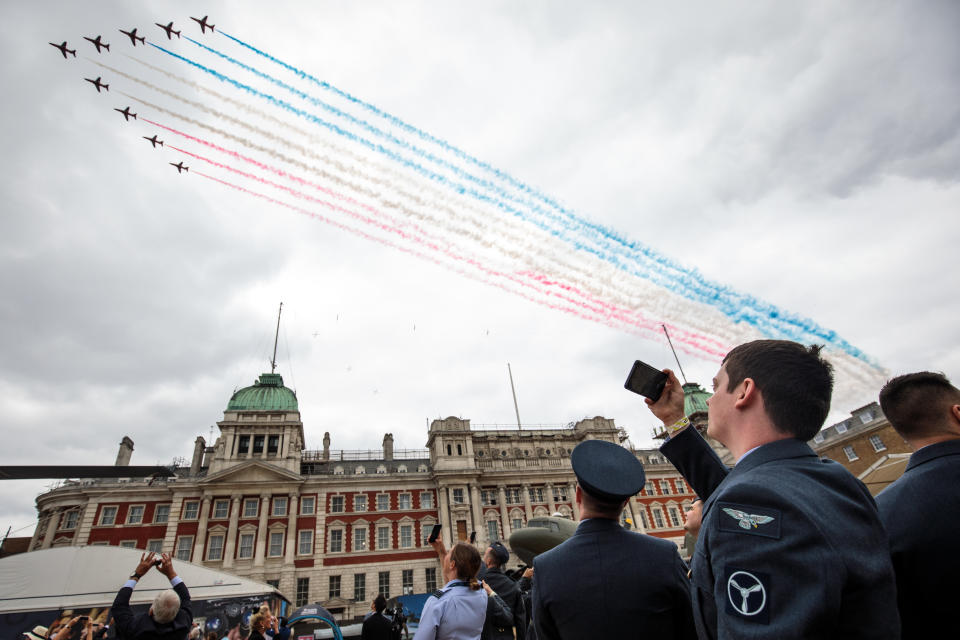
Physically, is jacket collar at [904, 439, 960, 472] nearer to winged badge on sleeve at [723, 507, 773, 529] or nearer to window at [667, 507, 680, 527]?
winged badge on sleeve at [723, 507, 773, 529]

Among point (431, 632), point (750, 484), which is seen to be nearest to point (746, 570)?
point (750, 484)

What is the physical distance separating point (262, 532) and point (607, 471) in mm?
40843

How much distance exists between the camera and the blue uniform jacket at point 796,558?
1306 millimetres

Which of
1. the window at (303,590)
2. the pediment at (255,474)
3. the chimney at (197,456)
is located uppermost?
the chimney at (197,456)

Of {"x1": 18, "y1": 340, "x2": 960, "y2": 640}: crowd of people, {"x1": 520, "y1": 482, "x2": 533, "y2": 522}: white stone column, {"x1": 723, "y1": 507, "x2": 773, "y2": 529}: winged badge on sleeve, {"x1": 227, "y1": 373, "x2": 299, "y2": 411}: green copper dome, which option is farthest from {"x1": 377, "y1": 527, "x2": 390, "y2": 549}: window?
{"x1": 723, "y1": 507, "x2": 773, "y2": 529}: winged badge on sleeve

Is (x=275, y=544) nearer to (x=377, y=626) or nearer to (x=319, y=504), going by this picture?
(x=319, y=504)

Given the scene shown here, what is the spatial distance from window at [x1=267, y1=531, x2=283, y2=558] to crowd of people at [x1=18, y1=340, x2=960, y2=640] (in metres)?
39.7

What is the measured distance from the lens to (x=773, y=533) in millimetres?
1442

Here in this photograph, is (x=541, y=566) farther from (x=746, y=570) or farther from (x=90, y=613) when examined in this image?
(x=90, y=613)

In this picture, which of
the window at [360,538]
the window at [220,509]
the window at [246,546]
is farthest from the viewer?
the window at [360,538]

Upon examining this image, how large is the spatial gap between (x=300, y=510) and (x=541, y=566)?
40.9 metres

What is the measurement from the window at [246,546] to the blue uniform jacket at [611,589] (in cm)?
4059

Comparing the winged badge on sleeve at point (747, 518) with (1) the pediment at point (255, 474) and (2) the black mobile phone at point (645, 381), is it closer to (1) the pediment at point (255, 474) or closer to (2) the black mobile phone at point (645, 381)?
(2) the black mobile phone at point (645, 381)

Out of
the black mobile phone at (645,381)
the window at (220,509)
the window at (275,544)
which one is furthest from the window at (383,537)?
the black mobile phone at (645,381)
